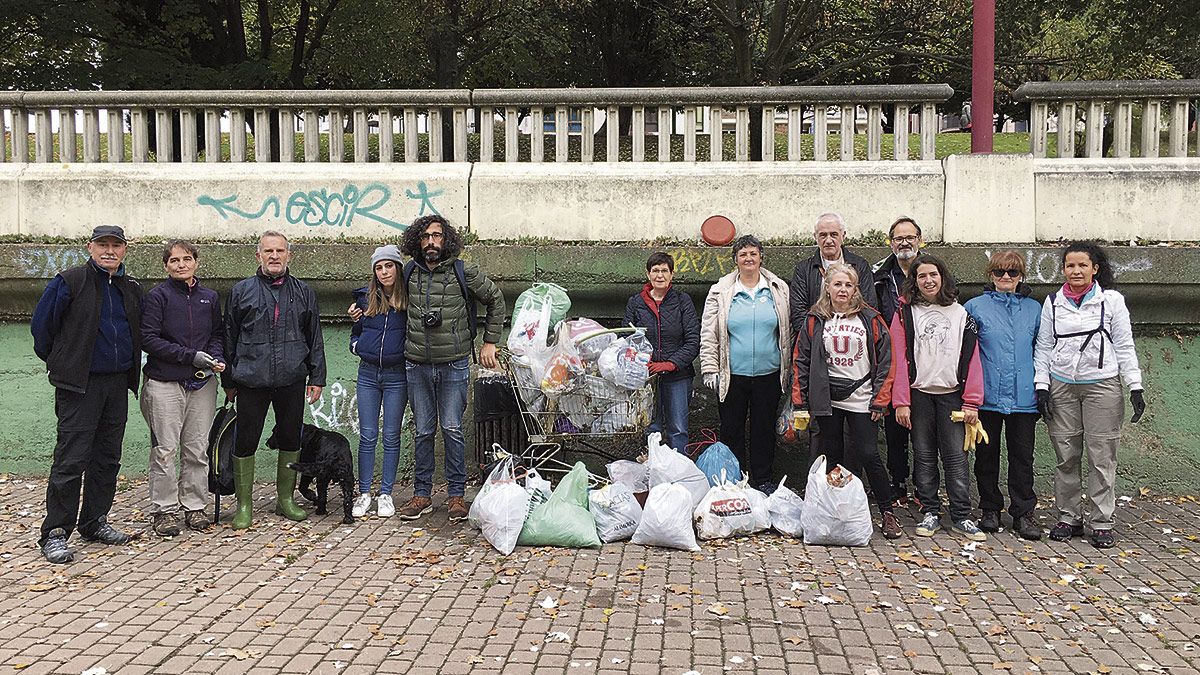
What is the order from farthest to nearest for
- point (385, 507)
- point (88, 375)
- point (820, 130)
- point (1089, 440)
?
1. point (820, 130)
2. point (385, 507)
3. point (1089, 440)
4. point (88, 375)

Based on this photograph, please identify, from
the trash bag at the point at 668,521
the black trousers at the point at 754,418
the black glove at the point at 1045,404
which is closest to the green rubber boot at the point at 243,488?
the trash bag at the point at 668,521

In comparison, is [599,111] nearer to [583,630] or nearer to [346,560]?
[346,560]

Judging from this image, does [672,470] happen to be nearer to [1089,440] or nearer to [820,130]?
[1089,440]

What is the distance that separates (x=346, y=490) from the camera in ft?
22.5

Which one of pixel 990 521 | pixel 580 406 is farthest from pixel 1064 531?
pixel 580 406

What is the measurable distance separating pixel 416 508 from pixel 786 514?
2.37 m

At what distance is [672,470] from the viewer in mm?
6516

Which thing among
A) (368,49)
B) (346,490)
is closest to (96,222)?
(346,490)

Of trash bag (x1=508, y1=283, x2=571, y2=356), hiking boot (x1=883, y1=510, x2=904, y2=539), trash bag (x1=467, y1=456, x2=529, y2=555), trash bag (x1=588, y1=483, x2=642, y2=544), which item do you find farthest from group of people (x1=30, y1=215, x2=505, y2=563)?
hiking boot (x1=883, y1=510, x2=904, y2=539)

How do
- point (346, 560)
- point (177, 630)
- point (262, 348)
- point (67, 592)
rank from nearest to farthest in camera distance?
1. point (177, 630)
2. point (67, 592)
3. point (346, 560)
4. point (262, 348)

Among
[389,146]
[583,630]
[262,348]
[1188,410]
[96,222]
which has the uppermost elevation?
[389,146]

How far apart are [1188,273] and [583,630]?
528 cm

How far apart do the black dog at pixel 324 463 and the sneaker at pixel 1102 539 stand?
15.0ft

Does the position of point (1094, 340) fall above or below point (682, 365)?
above
